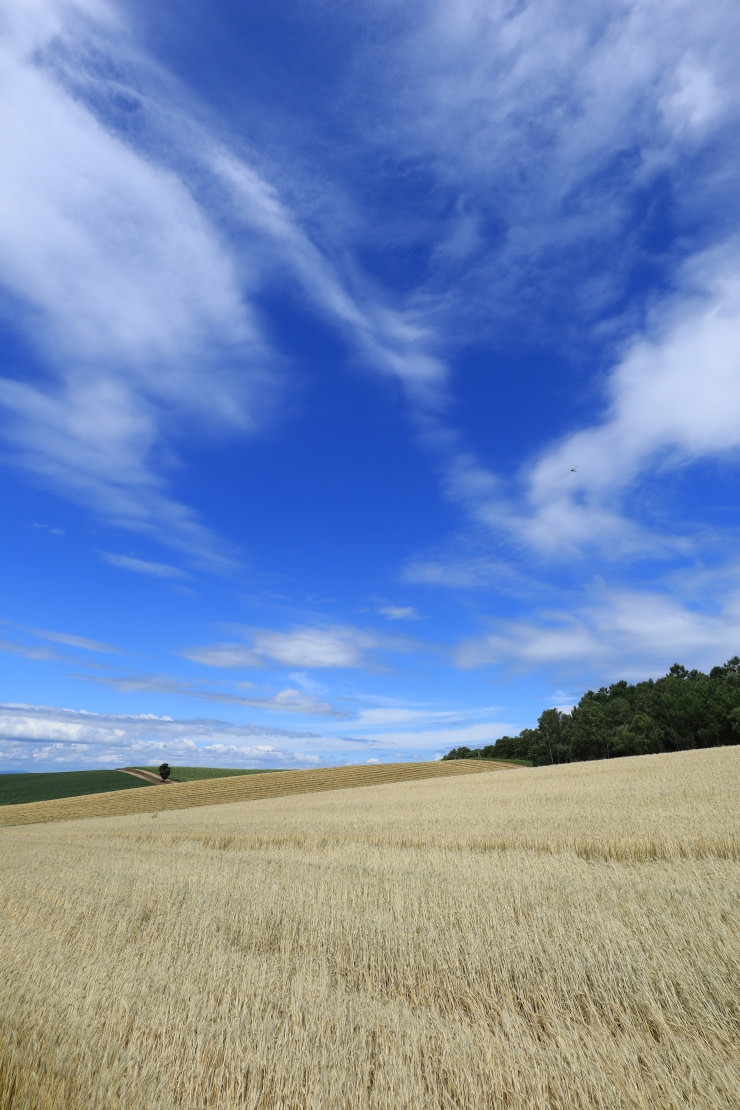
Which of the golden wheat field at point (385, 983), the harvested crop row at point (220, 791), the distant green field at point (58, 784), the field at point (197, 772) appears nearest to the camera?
the golden wheat field at point (385, 983)

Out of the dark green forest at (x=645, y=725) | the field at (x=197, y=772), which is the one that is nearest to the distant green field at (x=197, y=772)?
the field at (x=197, y=772)

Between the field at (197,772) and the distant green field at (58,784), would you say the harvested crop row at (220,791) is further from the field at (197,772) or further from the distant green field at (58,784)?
the field at (197,772)

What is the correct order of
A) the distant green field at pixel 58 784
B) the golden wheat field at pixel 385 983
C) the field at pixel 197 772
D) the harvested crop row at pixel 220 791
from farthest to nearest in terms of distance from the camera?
the field at pixel 197 772, the distant green field at pixel 58 784, the harvested crop row at pixel 220 791, the golden wheat field at pixel 385 983

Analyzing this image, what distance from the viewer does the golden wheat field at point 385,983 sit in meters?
4.21

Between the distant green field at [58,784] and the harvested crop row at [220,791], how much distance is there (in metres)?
12.9

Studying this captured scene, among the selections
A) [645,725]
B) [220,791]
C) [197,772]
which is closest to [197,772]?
[197,772]

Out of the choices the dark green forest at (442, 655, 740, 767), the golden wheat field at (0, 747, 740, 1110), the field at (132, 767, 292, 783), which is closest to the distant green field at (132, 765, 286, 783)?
the field at (132, 767, 292, 783)

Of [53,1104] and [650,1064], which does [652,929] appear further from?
[53,1104]

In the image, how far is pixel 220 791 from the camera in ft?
167

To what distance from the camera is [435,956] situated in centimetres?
674

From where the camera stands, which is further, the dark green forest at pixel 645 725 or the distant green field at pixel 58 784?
the dark green forest at pixel 645 725

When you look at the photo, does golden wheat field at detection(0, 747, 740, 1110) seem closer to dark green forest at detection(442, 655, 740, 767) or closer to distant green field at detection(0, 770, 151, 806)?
distant green field at detection(0, 770, 151, 806)

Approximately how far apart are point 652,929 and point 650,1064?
8.94 ft

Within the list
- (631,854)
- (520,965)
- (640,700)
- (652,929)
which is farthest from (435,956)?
(640,700)
